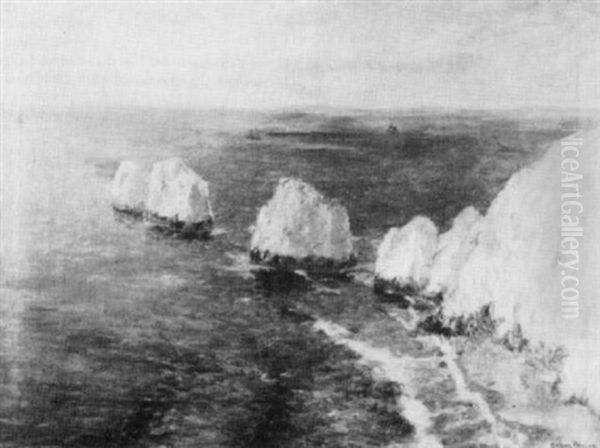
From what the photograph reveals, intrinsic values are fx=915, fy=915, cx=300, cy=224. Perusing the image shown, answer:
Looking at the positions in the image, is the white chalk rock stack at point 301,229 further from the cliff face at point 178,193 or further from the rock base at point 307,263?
the cliff face at point 178,193

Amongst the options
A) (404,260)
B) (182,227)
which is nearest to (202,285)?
(182,227)

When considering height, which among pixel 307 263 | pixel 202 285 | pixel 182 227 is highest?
pixel 182 227

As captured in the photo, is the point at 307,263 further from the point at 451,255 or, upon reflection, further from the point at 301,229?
the point at 451,255

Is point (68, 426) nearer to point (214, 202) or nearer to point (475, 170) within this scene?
point (214, 202)

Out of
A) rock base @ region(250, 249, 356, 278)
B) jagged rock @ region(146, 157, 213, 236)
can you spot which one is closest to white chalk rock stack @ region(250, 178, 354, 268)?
rock base @ region(250, 249, 356, 278)

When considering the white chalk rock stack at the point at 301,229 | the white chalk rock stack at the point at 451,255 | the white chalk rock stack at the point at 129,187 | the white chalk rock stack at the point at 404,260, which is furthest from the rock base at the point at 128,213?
the white chalk rock stack at the point at 451,255

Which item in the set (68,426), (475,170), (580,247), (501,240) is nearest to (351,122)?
(475,170)
